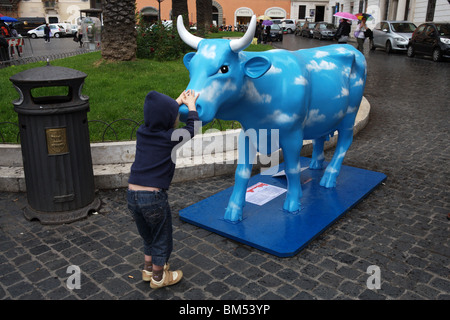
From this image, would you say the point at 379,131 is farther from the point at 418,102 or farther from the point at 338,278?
the point at 338,278

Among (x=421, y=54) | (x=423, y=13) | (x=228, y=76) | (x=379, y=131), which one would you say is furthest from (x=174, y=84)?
(x=423, y=13)

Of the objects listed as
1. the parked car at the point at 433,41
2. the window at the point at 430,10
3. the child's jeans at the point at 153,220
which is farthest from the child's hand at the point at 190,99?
the window at the point at 430,10

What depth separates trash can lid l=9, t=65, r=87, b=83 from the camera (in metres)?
3.71

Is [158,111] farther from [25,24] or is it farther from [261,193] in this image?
[25,24]

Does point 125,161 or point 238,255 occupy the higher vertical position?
point 125,161

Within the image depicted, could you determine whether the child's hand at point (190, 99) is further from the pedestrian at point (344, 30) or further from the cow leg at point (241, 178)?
the pedestrian at point (344, 30)

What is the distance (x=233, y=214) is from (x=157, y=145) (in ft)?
4.71

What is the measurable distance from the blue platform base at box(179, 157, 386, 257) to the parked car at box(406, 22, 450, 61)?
13984 millimetres

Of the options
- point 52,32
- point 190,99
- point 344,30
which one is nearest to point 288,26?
point 52,32

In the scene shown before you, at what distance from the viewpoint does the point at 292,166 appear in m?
3.88

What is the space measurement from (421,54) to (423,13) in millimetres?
9201

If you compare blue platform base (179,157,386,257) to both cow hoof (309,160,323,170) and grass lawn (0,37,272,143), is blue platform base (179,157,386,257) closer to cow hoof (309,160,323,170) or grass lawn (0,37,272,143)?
cow hoof (309,160,323,170)

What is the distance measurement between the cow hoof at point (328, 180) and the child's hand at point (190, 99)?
231cm

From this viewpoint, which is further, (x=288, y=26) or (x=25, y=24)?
(x=288, y=26)
